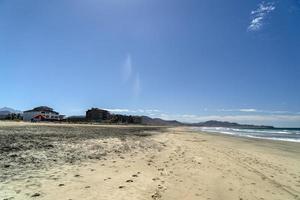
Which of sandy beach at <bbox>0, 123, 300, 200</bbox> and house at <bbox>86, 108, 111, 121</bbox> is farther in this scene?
house at <bbox>86, 108, 111, 121</bbox>

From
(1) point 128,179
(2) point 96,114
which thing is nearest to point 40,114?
(2) point 96,114

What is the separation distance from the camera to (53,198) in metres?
5.59

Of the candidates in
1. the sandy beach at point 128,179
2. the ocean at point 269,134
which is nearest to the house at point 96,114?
the ocean at point 269,134

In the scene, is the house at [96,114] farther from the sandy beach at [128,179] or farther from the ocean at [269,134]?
the sandy beach at [128,179]

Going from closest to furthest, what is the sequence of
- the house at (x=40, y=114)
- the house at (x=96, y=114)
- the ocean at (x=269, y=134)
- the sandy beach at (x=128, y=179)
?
the sandy beach at (x=128, y=179) < the ocean at (x=269, y=134) < the house at (x=40, y=114) < the house at (x=96, y=114)

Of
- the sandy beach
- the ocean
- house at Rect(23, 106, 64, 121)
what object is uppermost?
house at Rect(23, 106, 64, 121)

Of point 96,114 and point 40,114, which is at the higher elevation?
point 96,114

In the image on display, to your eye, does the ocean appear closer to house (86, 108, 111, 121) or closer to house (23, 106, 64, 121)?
house (23, 106, 64, 121)

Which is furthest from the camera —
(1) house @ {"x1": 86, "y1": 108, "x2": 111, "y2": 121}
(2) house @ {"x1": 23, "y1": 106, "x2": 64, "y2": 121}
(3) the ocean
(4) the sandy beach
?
(1) house @ {"x1": 86, "y1": 108, "x2": 111, "y2": 121}

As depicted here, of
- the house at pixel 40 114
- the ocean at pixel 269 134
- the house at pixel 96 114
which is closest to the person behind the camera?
the ocean at pixel 269 134

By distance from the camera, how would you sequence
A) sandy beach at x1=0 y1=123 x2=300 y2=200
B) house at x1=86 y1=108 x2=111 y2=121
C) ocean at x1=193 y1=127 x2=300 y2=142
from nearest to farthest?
1. sandy beach at x1=0 y1=123 x2=300 y2=200
2. ocean at x1=193 y1=127 x2=300 y2=142
3. house at x1=86 y1=108 x2=111 y2=121

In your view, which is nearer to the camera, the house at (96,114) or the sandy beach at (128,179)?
the sandy beach at (128,179)

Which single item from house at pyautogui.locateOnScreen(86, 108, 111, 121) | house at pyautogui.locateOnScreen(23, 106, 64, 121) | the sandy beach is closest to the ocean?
the sandy beach

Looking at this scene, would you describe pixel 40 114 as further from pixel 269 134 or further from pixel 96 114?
pixel 269 134
